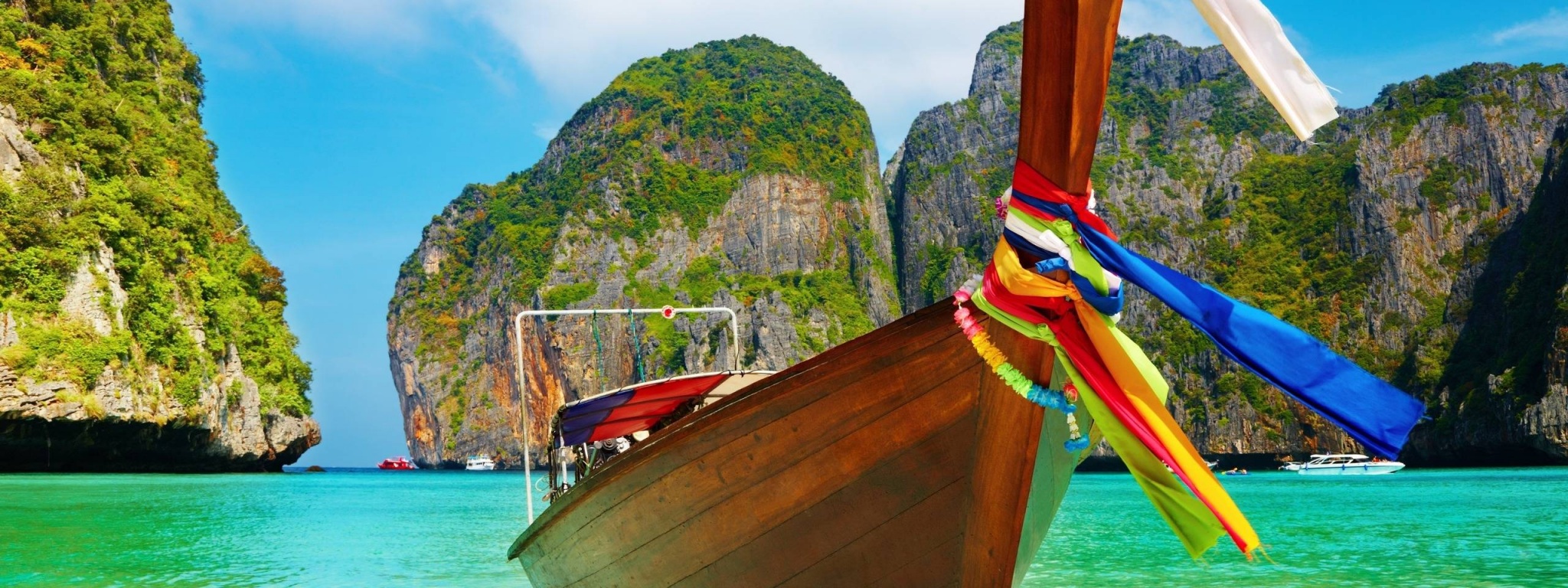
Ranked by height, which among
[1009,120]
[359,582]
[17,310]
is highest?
[1009,120]

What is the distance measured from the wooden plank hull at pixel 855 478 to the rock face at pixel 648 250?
77835 mm

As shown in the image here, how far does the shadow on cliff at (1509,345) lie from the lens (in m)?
45.6

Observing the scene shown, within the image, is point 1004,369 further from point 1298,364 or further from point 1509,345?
point 1509,345

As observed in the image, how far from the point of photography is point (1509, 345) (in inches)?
1996

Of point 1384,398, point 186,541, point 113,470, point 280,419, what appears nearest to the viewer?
point 1384,398

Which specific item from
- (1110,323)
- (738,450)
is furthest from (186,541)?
(1110,323)

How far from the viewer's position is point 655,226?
96.1m

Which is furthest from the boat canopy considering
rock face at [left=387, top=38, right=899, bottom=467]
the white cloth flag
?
rock face at [left=387, top=38, right=899, bottom=467]

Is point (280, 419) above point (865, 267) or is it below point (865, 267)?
below

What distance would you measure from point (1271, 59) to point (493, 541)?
692 inches

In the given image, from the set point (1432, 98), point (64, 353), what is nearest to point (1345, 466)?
point (1432, 98)

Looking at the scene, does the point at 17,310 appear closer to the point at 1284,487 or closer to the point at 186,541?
the point at 186,541

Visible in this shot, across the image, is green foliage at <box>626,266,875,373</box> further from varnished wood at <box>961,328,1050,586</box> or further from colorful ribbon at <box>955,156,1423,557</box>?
colorful ribbon at <box>955,156,1423,557</box>

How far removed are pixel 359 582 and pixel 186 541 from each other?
5.29m
